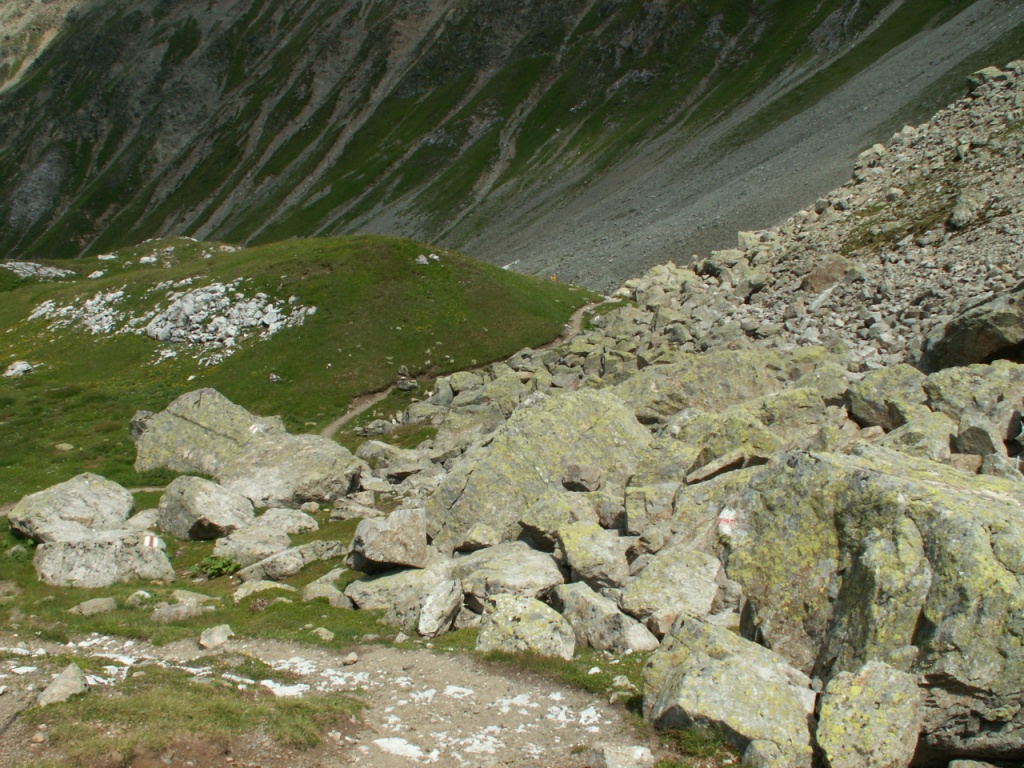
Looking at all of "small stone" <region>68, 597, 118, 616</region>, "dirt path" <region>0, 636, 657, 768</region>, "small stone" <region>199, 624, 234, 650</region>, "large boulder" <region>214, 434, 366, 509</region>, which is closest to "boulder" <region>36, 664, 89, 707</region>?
"dirt path" <region>0, 636, 657, 768</region>

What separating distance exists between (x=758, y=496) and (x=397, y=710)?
921cm

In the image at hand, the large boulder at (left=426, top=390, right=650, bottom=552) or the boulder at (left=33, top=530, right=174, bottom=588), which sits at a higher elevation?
the boulder at (left=33, top=530, right=174, bottom=588)

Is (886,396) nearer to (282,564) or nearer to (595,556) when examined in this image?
(595,556)

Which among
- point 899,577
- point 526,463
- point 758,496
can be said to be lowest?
point 899,577

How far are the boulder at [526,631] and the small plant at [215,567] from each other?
1252cm

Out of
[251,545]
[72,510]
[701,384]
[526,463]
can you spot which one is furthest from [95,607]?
[701,384]

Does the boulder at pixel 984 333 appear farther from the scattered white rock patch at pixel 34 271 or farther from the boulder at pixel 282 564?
the scattered white rock patch at pixel 34 271

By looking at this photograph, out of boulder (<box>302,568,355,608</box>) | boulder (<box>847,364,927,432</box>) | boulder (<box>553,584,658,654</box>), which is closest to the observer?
boulder (<box>553,584,658,654</box>)

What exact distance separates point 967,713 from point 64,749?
13.8 meters

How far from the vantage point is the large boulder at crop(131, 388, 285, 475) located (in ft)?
125

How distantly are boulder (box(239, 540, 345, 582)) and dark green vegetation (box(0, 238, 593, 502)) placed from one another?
17277 mm

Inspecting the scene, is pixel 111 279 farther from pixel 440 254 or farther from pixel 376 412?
pixel 376 412

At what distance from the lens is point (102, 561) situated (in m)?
24.3

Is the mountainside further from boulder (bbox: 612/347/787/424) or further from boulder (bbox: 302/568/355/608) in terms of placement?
boulder (bbox: 302/568/355/608)
